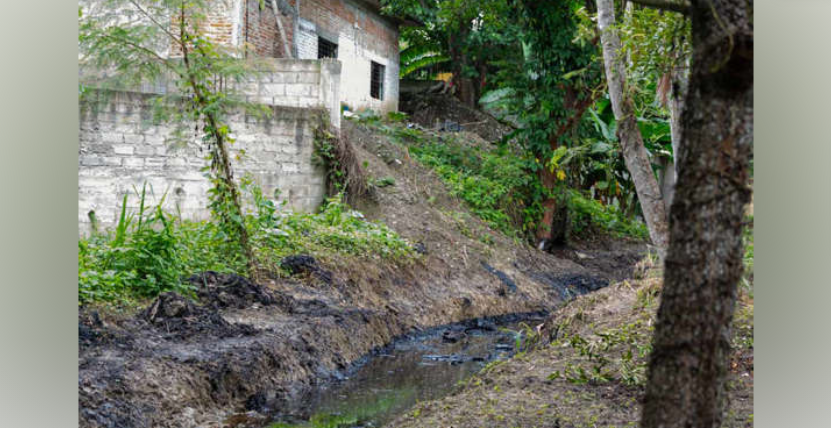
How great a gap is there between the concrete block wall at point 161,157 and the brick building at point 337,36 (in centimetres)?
215

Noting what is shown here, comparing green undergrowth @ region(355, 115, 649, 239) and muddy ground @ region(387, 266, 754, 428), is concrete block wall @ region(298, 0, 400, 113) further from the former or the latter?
muddy ground @ region(387, 266, 754, 428)

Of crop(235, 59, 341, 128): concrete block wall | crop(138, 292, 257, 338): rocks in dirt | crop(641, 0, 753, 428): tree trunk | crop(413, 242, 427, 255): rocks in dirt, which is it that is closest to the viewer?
crop(641, 0, 753, 428): tree trunk

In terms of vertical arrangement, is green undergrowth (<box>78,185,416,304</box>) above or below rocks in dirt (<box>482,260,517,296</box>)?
above

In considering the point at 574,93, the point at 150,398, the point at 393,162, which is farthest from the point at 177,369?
the point at 574,93

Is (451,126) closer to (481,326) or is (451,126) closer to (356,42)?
(356,42)

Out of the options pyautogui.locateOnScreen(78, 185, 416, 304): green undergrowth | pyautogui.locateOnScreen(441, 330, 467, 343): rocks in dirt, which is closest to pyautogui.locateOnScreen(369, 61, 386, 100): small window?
pyautogui.locateOnScreen(78, 185, 416, 304): green undergrowth

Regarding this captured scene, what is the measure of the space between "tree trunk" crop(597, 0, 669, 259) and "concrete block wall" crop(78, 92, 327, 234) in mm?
5113

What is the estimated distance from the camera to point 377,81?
18.0 metres

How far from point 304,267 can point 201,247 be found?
1.14 metres

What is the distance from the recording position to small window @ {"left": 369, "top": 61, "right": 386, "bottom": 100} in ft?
58.6

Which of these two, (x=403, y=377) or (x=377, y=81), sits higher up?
(x=377, y=81)

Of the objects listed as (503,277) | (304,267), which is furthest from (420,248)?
(304,267)

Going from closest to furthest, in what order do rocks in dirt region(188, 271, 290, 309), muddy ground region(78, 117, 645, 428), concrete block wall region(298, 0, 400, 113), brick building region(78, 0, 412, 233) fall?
1. muddy ground region(78, 117, 645, 428)
2. rocks in dirt region(188, 271, 290, 309)
3. brick building region(78, 0, 412, 233)
4. concrete block wall region(298, 0, 400, 113)
